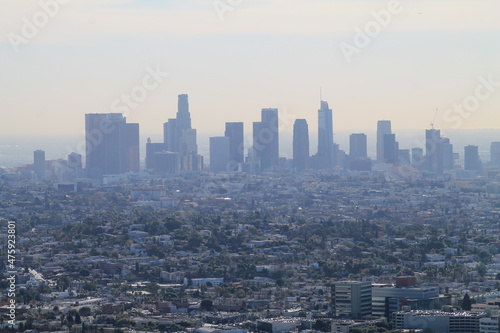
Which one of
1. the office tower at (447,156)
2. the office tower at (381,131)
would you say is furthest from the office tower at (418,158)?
the office tower at (381,131)

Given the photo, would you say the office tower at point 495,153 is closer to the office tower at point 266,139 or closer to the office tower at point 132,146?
the office tower at point 266,139

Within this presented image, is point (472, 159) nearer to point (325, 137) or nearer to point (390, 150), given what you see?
point (390, 150)

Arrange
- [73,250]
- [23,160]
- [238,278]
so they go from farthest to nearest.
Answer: [23,160]
[73,250]
[238,278]

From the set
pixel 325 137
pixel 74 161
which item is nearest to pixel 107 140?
pixel 74 161

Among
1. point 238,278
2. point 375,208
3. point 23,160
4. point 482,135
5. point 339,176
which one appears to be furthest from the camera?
point 482,135

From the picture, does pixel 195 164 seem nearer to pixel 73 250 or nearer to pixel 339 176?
pixel 339 176

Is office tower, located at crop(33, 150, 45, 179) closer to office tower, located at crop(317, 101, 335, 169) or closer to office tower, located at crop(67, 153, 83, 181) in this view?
office tower, located at crop(67, 153, 83, 181)

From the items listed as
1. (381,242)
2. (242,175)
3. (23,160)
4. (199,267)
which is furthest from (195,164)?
(199,267)
